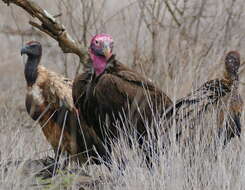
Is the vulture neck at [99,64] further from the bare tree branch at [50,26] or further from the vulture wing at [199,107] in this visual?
the bare tree branch at [50,26]

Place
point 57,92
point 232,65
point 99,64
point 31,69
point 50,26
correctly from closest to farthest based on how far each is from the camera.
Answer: point 99,64
point 232,65
point 57,92
point 31,69
point 50,26

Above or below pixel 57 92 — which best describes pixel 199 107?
below

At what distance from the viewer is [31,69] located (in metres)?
6.38

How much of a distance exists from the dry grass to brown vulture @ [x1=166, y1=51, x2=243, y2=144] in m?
0.11

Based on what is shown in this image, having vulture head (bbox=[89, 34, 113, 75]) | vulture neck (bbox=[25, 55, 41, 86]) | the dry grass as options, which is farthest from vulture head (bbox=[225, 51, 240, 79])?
vulture neck (bbox=[25, 55, 41, 86])

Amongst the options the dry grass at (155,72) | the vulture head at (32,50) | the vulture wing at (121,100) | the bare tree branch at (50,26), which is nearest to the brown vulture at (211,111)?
the dry grass at (155,72)

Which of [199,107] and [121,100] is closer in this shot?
[199,107]

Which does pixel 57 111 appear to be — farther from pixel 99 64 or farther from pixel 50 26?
pixel 50 26

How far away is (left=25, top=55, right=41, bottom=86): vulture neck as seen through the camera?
20.8ft

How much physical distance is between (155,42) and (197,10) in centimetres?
83

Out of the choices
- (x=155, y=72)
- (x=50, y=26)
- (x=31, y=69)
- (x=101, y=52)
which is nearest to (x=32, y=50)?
(x=31, y=69)

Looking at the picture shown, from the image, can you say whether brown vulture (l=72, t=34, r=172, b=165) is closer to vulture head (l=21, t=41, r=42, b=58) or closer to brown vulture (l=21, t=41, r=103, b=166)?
brown vulture (l=21, t=41, r=103, b=166)

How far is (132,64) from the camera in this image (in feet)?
27.6

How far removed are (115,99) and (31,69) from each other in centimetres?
107
